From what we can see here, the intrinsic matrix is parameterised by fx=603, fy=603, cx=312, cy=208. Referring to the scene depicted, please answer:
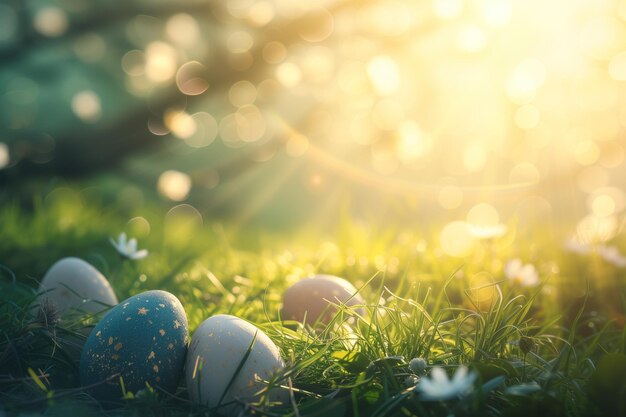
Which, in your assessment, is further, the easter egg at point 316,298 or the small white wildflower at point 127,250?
the small white wildflower at point 127,250

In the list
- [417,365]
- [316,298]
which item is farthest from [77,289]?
[417,365]

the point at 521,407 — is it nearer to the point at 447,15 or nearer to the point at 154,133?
the point at 447,15

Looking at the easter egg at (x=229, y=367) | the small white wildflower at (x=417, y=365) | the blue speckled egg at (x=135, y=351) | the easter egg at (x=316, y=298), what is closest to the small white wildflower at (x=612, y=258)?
the easter egg at (x=316, y=298)

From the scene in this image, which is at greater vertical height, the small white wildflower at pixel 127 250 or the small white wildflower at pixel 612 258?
the small white wildflower at pixel 127 250

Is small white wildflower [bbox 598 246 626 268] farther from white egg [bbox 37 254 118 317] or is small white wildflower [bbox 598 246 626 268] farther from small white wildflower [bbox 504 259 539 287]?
white egg [bbox 37 254 118 317]

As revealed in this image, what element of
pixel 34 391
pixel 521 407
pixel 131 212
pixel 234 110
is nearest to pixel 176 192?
pixel 131 212

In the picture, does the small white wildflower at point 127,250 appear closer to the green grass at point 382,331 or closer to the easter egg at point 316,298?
the green grass at point 382,331
